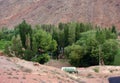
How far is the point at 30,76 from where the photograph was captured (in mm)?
30234

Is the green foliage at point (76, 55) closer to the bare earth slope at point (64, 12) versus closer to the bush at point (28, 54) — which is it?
the bush at point (28, 54)

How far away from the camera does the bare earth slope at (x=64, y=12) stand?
135625 millimetres

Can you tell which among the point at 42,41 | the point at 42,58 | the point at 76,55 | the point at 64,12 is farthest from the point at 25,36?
the point at 64,12

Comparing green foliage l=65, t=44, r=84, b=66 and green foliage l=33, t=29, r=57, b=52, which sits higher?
green foliage l=33, t=29, r=57, b=52

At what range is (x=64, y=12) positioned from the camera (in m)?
140

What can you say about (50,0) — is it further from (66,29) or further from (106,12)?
(66,29)

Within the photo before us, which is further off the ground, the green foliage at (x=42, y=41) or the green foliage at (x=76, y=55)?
the green foliage at (x=42, y=41)

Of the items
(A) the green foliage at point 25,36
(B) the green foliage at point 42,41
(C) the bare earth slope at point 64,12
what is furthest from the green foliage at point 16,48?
(C) the bare earth slope at point 64,12

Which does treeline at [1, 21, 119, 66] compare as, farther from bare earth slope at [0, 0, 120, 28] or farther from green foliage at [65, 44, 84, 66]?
bare earth slope at [0, 0, 120, 28]

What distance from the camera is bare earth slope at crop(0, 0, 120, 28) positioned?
13562 cm

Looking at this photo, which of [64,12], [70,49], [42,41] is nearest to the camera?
[70,49]

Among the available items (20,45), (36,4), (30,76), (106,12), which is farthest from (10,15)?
(30,76)

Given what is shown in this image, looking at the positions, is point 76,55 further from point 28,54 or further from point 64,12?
point 64,12

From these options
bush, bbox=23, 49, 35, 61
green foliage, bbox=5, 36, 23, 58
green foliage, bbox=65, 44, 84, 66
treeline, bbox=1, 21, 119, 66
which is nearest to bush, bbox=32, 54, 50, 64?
treeline, bbox=1, 21, 119, 66
